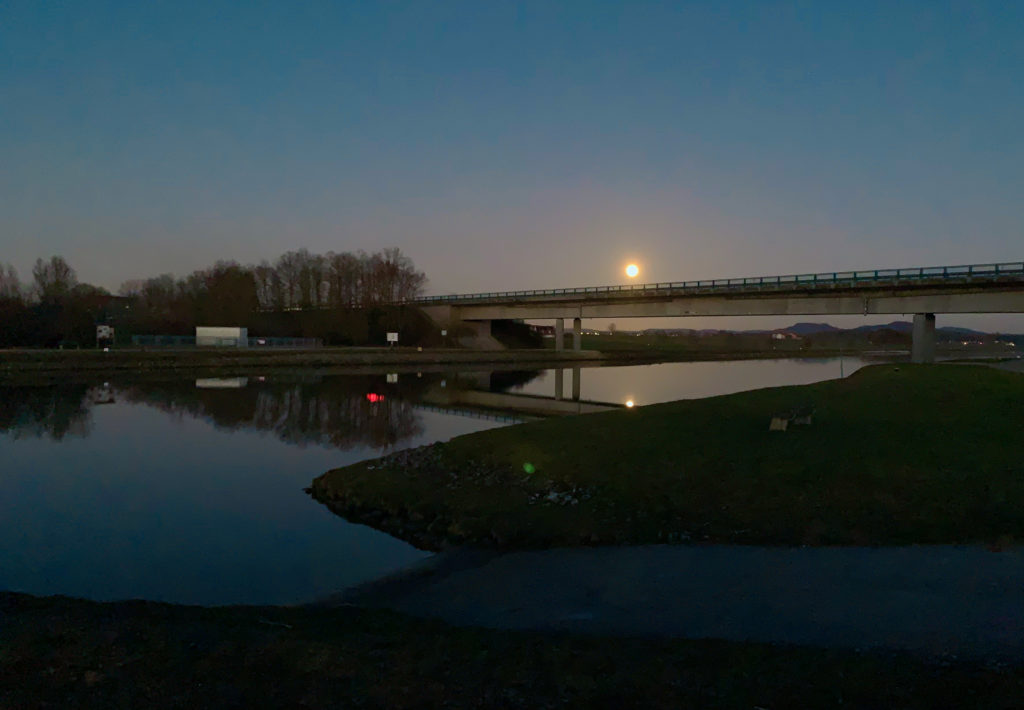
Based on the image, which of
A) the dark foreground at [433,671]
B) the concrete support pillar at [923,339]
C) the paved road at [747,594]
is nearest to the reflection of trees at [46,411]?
the paved road at [747,594]

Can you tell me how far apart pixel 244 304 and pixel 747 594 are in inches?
4830

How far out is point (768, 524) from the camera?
13828mm

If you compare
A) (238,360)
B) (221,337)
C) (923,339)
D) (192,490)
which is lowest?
(192,490)

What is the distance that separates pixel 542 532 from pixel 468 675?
304 inches

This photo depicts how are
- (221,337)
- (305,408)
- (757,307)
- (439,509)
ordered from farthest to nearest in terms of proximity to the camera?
(221,337), (757,307), (305,408), (439,509)

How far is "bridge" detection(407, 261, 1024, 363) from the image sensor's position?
5172 cm

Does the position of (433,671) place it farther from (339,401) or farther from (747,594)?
(339,401)

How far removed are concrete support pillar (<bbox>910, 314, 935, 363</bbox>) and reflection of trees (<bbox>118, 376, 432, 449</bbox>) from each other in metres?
39.8

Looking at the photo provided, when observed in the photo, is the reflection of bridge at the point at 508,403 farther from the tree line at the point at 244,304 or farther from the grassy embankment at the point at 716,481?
the tree line at the point at 244,304

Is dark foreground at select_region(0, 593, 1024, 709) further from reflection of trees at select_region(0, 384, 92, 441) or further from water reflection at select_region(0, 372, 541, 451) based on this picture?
reflection of trees at select_region(0, 384, 92, 441)

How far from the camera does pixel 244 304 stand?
12094cm

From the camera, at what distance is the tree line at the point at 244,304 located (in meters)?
90.5

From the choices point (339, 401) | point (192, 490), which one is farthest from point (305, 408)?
point (192, 490)

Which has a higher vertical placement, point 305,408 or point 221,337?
point 221,337
